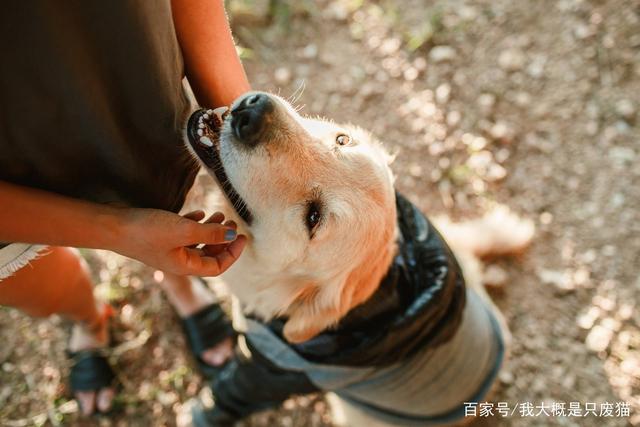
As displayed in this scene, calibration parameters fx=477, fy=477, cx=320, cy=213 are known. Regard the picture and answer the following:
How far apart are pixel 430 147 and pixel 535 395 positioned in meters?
1.41

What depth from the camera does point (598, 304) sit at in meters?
2.43

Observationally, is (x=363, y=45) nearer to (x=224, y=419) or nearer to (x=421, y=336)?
(x=421, y=336)

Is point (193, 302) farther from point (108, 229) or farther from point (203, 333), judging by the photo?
point (108, 229)

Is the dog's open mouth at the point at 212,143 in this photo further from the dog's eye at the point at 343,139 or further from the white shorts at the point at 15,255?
the white shorts at the point at 15,255

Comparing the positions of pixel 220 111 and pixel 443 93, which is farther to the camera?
pixel 443 93

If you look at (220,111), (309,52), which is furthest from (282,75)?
(220,111)

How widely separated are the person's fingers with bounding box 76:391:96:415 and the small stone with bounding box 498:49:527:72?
282 centimetres

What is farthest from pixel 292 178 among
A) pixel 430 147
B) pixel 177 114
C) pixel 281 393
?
pixel 430 147

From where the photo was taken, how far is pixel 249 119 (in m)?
1.29

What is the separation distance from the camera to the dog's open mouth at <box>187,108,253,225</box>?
1.29 m

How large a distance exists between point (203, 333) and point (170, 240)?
1.30 m

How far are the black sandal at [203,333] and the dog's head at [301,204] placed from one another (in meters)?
0.84

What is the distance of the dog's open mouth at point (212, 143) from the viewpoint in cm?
129

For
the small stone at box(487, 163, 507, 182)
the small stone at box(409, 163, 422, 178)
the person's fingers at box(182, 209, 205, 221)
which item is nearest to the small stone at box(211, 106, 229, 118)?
the person's fingers at box(182, 209, 205, 221)
